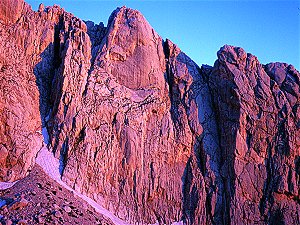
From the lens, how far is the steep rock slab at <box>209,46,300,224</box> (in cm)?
3438

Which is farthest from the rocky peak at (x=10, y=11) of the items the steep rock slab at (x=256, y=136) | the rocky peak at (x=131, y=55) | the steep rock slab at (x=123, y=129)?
the steep rock slab at (x=256, y=136)

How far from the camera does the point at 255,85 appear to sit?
3847cm

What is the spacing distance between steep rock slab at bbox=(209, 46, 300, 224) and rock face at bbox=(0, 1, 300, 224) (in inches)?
4.0

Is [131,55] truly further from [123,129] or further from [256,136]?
[256,136]

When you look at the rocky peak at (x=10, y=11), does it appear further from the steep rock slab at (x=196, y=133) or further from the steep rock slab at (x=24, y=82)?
the steep rock slab at (x=196, y=133)

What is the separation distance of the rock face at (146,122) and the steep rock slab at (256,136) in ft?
0.33

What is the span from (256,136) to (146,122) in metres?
10.5

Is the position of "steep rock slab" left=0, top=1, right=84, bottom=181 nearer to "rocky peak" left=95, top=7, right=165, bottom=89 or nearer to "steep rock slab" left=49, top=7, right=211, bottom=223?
"steep rock slab" left=49, top=7, right=211, bottom=223

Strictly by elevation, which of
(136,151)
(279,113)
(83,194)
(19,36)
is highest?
(19,36)

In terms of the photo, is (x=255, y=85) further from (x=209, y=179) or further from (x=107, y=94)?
(x=107, y=94)

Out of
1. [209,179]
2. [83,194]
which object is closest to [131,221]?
[83,194]

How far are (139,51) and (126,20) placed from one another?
4.20m

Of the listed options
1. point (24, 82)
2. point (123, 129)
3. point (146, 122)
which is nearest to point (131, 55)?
point (146, 122)

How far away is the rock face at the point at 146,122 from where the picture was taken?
33344 millimetres
